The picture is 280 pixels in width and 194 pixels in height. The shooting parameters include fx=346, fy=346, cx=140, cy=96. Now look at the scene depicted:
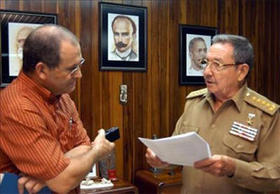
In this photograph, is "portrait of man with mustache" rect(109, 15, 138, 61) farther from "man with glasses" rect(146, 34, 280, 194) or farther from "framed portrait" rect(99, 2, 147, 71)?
"man with glasses" rect(146, 34, 280, 194)

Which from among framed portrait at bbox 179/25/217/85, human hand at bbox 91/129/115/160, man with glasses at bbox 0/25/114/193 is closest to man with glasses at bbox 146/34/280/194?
human hand at bbox 91/129/115/160

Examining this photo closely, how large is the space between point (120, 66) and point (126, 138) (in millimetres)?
667

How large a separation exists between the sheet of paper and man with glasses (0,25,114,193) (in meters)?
0.23

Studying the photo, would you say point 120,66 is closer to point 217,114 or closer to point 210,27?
point 210,27

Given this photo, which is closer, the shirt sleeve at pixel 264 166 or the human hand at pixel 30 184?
the human hand at pixel 30 184

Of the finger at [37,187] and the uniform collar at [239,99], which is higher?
the uniform collar at [239,99]

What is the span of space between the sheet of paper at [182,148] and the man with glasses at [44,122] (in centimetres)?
23

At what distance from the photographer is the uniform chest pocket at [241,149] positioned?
1753 mm

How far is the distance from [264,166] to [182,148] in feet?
1.62

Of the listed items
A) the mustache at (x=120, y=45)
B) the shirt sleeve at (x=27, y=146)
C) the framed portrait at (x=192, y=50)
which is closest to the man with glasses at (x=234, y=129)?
the shirt sleeve at (x=27, y=146)

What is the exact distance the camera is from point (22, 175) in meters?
1.30

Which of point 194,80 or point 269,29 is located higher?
point 269,29

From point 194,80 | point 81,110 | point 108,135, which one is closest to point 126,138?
point 81,110

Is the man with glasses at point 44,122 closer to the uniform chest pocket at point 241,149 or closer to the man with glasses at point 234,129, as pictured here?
the man with glasses at point 234,129
